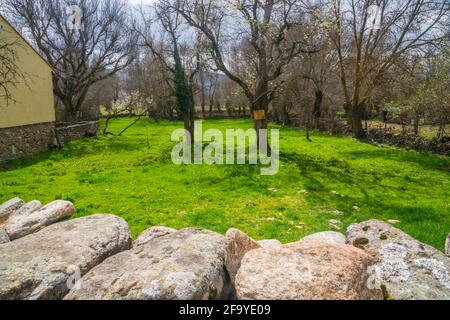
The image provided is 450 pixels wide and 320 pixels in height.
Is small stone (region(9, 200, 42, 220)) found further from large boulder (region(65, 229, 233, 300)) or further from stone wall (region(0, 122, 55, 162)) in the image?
stone wall (region(0, 122, 55, 162))

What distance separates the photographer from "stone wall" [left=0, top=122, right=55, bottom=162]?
1712cm

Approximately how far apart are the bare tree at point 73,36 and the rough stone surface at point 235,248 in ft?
91.0

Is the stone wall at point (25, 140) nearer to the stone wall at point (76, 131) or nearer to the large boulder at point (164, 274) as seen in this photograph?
the stone wall at point (76, 131)

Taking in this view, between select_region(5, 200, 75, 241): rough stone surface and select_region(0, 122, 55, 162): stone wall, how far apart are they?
13542mm

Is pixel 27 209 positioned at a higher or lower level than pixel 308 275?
lower

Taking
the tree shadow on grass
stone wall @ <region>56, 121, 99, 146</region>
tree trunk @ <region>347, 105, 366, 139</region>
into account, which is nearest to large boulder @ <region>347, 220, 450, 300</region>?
the tree shadow on grass

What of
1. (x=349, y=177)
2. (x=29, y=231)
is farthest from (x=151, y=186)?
(x=349, y=177)

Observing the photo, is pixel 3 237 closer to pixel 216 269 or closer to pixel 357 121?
pixel 216 269

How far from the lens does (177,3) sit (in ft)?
61.1

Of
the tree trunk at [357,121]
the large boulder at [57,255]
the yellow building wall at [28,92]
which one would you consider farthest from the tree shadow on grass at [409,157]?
the yellow building wall at [28,92]

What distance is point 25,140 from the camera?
18734 millimetres

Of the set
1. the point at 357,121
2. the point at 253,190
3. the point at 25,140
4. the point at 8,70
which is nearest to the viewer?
the point at 8,70

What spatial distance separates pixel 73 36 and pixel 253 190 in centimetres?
2564

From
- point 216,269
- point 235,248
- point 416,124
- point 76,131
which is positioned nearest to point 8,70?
point 235,248
